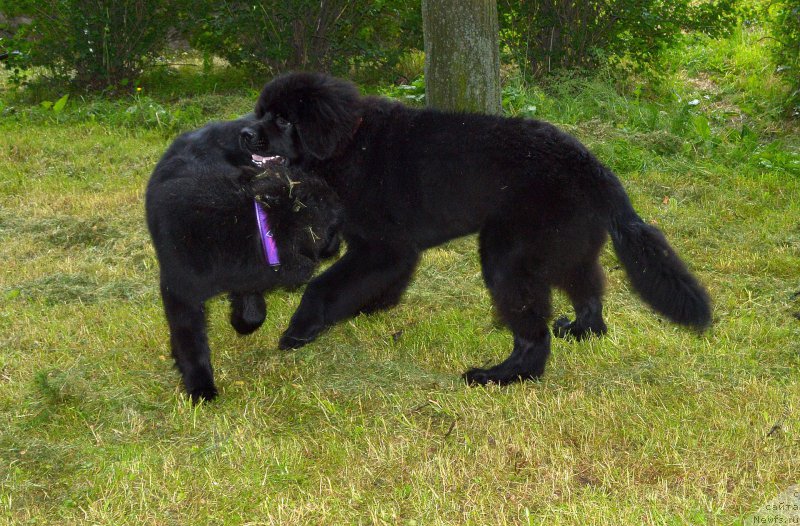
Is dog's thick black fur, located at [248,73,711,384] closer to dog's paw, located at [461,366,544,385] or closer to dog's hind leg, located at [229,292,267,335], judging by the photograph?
dog's paw, located at [461,366,544,385]

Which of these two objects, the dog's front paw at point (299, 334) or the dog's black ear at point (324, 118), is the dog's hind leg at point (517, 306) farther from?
the dog's black ear at point (324, 118)

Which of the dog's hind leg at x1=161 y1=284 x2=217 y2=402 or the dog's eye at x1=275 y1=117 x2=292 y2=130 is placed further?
the dog's eye at x1=275 y1=117 x2=292 y2=130

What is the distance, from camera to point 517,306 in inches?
145

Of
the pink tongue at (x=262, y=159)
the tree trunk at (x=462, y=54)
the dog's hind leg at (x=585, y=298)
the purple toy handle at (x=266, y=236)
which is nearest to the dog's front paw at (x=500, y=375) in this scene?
the dog's hind leg at (x=585, y=298)

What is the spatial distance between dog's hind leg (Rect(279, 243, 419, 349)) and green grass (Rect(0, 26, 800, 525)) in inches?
5.6

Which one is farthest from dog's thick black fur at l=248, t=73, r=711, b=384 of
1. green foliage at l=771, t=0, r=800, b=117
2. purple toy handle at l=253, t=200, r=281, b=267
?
green foliage at l=771, t=0, r=800, b=117

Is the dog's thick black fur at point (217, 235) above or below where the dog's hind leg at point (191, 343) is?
above

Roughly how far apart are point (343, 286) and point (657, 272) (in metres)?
1.34

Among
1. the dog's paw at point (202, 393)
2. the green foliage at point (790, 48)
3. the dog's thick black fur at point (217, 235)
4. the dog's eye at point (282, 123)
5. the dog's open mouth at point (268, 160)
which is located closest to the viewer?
the dog's thick black fur at point (217, 235)

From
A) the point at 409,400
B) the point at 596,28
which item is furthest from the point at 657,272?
the point at 596,28

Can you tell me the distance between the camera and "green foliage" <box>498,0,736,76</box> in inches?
324

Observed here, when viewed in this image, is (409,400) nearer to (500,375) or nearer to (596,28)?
(500,375)

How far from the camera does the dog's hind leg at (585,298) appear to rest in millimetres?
3895

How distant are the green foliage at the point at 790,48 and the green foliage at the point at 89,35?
18.9ft
